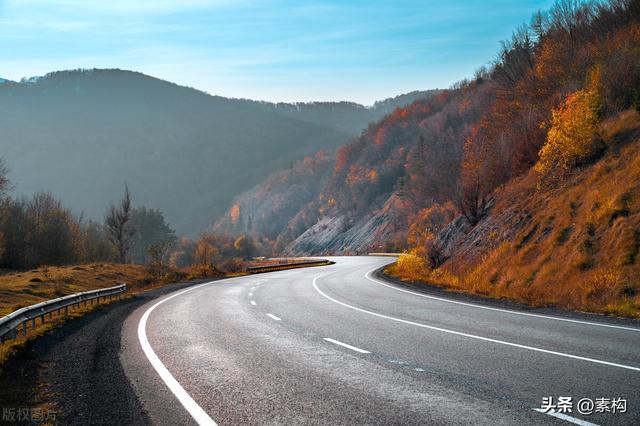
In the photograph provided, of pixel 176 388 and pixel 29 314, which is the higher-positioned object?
pixel 29 314

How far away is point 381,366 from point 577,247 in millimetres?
12710

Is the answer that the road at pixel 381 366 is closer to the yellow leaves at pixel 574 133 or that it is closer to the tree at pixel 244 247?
the yellow leaves at pixel 574 133

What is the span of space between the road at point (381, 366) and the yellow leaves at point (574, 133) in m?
12.9

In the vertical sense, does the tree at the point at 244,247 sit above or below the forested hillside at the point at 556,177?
below

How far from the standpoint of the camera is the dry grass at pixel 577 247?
1518 cm

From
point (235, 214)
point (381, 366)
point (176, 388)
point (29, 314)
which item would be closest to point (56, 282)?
point (29, 314)

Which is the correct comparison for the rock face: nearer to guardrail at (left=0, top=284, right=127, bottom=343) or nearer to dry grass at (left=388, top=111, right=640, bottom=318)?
dry grass at (left=388, top=111, right=640, bottom=318)

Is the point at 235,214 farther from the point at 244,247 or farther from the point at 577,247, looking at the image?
the point at 577,247

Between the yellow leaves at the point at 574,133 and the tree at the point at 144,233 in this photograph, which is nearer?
the yellow leaves at the point at 574,133

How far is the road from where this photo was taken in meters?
5.73

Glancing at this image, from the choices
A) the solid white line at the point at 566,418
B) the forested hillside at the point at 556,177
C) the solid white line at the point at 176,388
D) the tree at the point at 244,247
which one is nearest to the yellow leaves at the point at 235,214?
the tree at the point at 244,247

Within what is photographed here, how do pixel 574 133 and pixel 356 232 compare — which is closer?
pixel 574 133

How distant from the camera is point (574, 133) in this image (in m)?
24.3

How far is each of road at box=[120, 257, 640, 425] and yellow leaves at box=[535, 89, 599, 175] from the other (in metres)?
12.9
